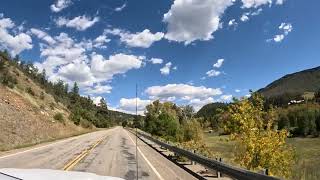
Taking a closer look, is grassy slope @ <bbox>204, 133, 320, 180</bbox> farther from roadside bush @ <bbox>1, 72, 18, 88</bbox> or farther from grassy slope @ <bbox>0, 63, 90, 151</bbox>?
roadside bush @ <bbox>1, 72, 18, 88</bbox>

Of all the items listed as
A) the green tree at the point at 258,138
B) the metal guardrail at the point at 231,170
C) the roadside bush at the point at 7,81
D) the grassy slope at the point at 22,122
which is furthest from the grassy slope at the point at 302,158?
the roadside bush at the point at 7,81

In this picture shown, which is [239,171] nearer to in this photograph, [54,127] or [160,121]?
[160,121]

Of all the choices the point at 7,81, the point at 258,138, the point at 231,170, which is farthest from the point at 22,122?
the point at 231,170

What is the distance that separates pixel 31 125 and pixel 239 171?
166 ft

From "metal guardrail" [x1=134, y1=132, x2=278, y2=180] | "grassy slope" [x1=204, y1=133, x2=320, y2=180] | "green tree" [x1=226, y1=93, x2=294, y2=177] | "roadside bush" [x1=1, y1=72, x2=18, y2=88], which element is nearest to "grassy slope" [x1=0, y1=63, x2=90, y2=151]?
"roadside bush" [x1=1, y1=72, x2=18, y2=88]

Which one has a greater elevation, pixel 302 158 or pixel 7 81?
pixel 7 81

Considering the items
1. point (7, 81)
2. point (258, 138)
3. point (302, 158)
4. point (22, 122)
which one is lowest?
point (302, 158)

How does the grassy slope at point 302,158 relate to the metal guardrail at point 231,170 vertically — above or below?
below

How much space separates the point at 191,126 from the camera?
2628 inches

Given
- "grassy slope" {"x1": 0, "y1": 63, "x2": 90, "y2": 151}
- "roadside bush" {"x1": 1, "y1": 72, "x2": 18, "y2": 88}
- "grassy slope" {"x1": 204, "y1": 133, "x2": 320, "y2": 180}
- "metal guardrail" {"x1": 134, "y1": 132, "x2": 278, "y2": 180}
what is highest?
"roadside bush" {"x1": 1, "y1": 72, "x2": 18, "y2": 88}

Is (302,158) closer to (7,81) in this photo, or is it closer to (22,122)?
(22,122)

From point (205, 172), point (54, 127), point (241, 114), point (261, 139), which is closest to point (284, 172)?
point (261, 139)

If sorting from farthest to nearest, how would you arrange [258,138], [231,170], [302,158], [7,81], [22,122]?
[7,81]
[302,158]
[22,122]
[258,138]
[231,170]

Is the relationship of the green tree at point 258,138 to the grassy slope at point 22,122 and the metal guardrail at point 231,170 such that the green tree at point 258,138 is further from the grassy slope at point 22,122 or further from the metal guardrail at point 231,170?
the grassy slope at point 22,122
